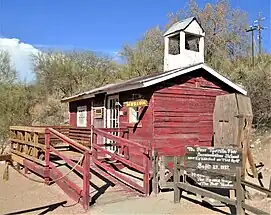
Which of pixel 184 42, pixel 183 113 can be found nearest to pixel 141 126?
pixel 183 113

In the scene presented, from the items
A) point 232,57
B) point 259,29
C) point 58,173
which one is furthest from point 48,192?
point 259,29

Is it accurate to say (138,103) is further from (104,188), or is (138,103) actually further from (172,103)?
(104,188)

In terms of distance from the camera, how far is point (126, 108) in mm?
11242

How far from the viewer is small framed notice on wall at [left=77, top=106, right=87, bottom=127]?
47.6 ft

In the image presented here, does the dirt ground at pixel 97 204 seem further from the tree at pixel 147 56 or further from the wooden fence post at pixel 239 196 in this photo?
the tree at pixel 147 56

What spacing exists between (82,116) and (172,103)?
225 inches

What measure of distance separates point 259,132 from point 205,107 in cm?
535

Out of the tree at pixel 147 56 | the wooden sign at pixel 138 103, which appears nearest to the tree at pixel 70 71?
the tree at pixel 147 56

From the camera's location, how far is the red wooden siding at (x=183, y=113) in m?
10.2

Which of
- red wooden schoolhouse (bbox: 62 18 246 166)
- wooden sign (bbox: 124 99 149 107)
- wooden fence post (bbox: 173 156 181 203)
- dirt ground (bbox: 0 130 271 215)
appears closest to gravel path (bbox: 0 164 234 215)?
dirt ground (bbox: 0 130 271 215)

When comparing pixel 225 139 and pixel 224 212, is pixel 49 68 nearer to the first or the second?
pixel 225 139

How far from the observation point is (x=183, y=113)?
1073 cm

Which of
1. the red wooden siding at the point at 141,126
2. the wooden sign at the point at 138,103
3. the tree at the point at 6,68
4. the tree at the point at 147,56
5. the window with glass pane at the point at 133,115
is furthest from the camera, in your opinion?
the tree at the point at 6,68

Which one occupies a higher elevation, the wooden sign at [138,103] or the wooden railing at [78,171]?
the wooden sign at [138,103]
